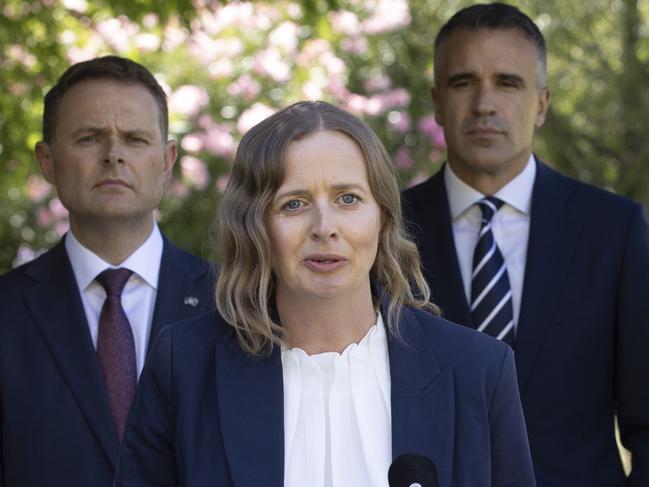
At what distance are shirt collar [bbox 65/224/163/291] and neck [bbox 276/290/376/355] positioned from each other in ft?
4.11

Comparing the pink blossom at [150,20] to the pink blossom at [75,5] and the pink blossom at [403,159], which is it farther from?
the pink blossom at [403,159]

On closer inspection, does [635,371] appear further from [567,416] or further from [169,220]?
[169,220]

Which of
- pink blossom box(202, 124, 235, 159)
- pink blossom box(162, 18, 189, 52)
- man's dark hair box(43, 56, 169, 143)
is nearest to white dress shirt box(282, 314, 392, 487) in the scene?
man's dark hair box(43, 56, 169, 143)

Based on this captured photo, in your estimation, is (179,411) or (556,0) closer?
(179,411)

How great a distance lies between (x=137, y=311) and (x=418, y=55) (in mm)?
6224

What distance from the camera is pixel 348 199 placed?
3.13 m

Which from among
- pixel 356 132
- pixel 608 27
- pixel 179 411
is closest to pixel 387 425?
pixel 179 411

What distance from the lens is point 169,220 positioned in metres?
9.46

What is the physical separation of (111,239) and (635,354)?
1943 millimetres

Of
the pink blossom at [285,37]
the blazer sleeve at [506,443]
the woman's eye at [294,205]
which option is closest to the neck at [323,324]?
the woman's eye at [294,205]

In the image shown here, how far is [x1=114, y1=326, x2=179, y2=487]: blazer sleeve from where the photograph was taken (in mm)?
3135

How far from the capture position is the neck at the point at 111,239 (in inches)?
174

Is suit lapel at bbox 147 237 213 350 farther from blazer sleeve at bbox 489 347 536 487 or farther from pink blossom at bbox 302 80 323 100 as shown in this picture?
pink blossom at bbox 302 80 323 100

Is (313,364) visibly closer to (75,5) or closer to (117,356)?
(117,356)
